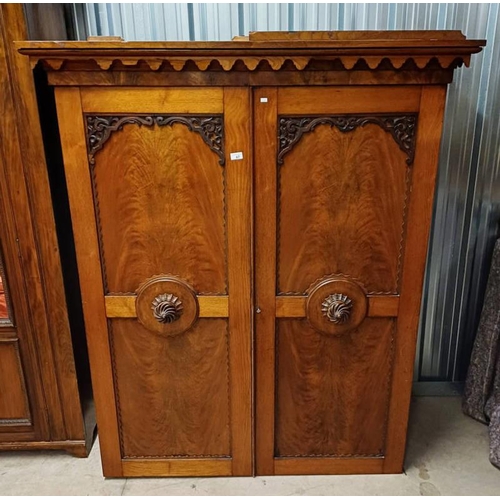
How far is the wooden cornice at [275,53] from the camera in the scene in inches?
49.8

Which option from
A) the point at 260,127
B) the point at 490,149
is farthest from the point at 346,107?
the point at 490,149

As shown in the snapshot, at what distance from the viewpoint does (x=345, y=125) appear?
1.38m

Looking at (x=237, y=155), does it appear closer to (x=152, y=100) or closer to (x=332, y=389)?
(x=152, y=100)

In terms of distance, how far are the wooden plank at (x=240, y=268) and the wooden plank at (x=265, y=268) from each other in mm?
27

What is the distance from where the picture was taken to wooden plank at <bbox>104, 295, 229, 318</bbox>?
5.07ft

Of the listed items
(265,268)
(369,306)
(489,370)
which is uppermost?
(265,268)

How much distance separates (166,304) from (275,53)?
33.1 inches

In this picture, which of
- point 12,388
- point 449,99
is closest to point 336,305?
point 449,99

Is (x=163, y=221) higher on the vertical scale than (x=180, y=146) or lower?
lower

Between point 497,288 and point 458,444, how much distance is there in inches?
27.0

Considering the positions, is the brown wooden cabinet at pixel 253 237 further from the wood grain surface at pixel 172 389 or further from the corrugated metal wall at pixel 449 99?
the corrugated metal wall at pixel 449 99

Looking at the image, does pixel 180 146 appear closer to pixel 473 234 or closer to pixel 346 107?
pixel 346 107

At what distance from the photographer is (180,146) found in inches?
55.0

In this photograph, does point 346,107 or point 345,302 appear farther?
point 345,302
